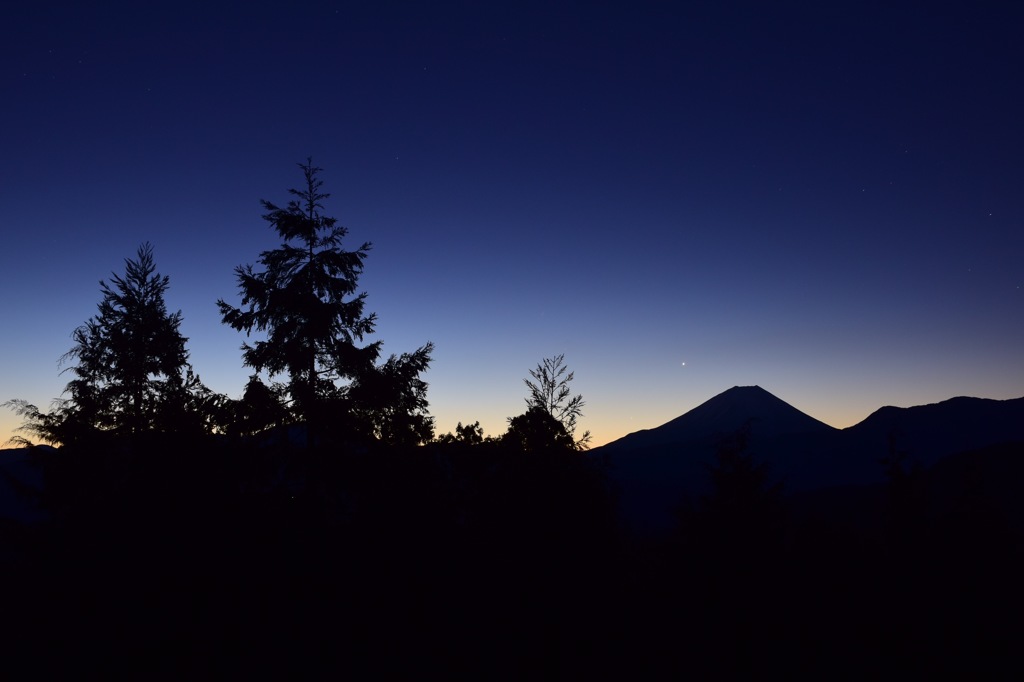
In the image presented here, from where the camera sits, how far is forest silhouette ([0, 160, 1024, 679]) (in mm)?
8750

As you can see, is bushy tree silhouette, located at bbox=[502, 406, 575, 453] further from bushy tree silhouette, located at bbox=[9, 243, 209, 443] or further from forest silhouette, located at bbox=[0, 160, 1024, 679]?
bushy tree silhouette, located at bbox=[9, 243, 209, 443]

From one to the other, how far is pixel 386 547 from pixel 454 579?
5.78 ft

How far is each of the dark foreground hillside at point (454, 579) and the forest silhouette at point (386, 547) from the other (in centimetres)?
5

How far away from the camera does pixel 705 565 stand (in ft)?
56.0

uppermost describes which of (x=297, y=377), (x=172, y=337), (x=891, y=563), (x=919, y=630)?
(x=172, y=337)

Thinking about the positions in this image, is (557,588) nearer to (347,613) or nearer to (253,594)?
(347,613)

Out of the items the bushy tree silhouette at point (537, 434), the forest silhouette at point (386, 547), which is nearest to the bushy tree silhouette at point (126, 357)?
the forest silhouette at point (386, 547)

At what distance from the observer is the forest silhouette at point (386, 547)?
8.75 meters

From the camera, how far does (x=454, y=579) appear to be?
45.7 ft

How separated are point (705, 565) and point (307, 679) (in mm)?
11426

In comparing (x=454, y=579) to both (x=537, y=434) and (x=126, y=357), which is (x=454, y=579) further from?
(x=126, y=357)

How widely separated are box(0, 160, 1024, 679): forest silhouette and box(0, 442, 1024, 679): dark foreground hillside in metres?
0.05

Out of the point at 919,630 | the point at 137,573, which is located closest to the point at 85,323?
the point at 137,573

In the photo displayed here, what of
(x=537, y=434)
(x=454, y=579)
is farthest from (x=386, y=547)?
(x=537, y=434)
